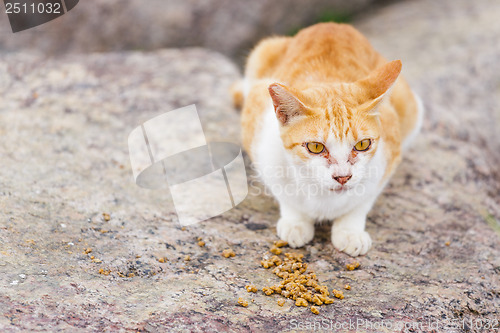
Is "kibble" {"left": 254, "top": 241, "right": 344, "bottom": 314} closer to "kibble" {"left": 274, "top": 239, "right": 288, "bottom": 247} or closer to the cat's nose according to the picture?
"kibble" {"left": 274, "top": 239, "right": 288, "bottom": 247}

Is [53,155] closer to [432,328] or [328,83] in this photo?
[328,83]

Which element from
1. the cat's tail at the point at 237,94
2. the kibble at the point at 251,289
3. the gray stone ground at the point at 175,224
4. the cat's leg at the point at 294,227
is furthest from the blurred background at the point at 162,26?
the kibble at the point at 251,289

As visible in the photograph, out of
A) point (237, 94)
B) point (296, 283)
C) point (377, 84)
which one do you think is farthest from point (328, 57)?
point (296, 283)

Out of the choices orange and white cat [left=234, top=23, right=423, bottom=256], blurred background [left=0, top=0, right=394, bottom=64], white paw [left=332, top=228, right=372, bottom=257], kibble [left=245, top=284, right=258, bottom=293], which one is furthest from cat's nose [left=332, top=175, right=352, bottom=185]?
blurred background [left=0, top=0, right=394, bottom=64]

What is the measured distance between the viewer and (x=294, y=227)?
108 inches

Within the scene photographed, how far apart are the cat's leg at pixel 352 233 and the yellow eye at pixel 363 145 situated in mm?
473

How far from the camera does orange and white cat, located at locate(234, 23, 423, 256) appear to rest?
2365 millimetres

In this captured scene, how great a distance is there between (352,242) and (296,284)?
1.60 ft

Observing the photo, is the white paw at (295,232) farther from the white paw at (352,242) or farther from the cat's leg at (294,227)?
the white paw at (352,242)

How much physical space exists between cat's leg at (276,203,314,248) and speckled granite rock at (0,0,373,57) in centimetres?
315

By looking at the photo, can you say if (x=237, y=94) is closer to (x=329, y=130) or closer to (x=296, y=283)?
(x=329, y=130)

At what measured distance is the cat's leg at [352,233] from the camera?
2.68m

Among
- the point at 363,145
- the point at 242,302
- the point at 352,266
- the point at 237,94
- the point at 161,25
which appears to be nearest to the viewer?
the point at 242,302

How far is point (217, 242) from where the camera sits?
2.69 meters
